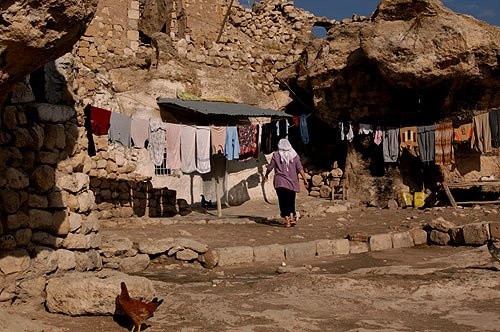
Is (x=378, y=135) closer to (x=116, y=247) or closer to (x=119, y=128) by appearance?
(x=119, y=128)

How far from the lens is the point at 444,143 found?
46.8 ft

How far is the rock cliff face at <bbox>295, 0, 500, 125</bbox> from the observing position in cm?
1416

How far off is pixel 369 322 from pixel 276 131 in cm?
1086

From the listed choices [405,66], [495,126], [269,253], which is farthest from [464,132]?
[269,253]

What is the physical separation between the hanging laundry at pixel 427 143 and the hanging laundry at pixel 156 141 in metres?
7.64

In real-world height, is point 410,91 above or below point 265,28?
below

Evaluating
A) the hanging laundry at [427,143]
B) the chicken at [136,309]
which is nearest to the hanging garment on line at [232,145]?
the hanging laundry at [427,143]

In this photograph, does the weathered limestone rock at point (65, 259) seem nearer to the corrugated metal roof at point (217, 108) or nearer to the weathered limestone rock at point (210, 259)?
the weathered limestone rock at point (210, 259)

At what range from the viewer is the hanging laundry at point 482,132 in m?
13.4

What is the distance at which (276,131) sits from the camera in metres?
15.3

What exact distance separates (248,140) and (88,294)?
963 cm

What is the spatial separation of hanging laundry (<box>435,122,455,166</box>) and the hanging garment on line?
223 inches

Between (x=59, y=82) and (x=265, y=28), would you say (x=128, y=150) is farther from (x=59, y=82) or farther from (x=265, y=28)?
(x=265, y=28)

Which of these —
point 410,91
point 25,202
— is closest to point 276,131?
point 410,91
